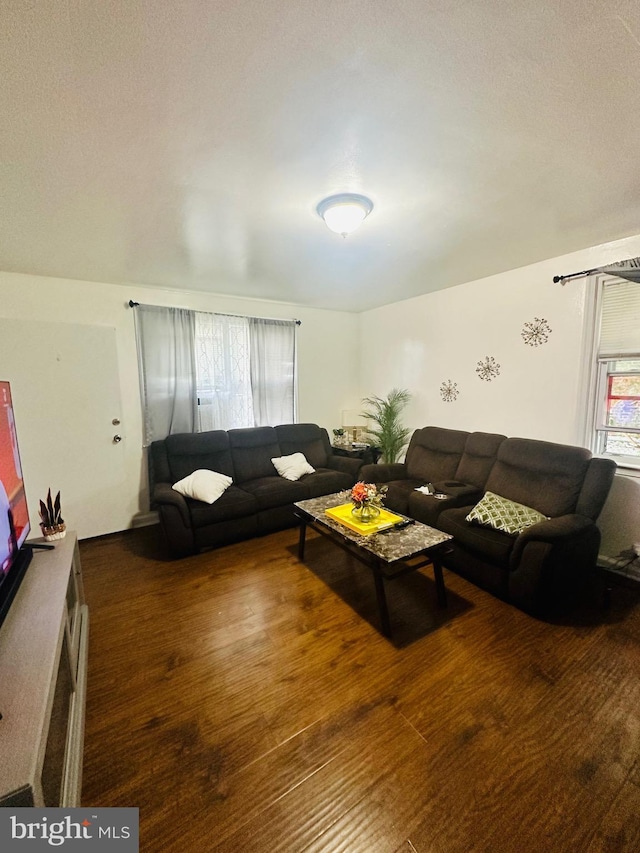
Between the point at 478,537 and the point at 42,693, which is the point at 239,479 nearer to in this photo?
the point at 478,537

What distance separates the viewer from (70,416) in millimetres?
3127

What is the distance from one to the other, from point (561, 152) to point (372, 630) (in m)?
2.58

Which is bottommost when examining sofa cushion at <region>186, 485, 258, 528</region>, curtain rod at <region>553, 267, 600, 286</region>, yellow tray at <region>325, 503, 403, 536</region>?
sofa cushion at <region>186, 485, 258, 528</region>

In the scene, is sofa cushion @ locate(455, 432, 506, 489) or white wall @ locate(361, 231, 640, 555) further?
sofa cushion @ locate(455, 432, 506, 489)

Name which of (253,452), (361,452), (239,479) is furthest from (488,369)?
(239,479)

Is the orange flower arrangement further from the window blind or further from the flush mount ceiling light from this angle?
the window blind

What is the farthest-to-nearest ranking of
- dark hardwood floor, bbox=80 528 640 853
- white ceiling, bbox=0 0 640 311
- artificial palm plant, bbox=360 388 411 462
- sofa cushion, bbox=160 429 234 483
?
artificial palm plant, bbox=360 388 411 462 < sofa cushion, bbox=160 429 234 483 < dark hardwood floor, bbox=80 528 640 853 < white ceiling, bbox=0 0 640 311

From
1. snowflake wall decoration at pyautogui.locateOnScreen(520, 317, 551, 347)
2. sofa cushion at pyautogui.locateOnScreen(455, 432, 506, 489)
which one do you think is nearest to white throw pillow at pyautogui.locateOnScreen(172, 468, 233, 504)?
sofa cushion at pyautogui.locateOnScreen(455, 432, 506, 489)

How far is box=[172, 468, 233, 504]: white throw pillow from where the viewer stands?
3.01 metres

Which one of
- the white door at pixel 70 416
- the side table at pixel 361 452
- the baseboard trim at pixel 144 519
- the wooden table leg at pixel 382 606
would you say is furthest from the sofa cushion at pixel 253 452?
the wooden table leg at pixel 382 606

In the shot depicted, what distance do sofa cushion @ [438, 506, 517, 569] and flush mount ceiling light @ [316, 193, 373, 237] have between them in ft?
7.01

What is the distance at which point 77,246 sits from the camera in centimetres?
238

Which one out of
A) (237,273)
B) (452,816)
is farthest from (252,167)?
(452,816)

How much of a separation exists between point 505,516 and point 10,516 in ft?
9.43
